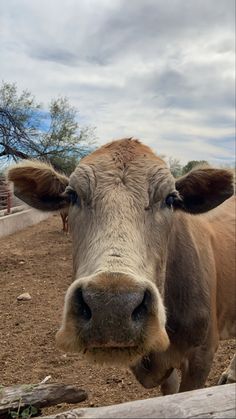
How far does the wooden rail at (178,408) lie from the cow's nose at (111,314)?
Result: 498mm

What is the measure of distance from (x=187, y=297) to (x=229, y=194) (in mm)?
922

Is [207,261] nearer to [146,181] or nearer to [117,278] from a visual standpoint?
[146,181]

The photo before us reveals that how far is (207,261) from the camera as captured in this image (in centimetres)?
404

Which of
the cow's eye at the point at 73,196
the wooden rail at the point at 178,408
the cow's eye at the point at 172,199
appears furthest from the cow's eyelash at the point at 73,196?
the wooden rail at the point at 178,408

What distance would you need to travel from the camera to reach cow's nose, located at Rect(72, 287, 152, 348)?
6.86ft

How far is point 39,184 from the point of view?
11.7ft

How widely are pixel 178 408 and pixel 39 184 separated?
2313 mm

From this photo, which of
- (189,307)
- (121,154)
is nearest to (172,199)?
(121,154)

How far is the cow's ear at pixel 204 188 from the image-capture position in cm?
347

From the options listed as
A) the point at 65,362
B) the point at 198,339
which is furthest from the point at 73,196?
the point at 65,362

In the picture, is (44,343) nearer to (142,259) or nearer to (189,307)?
(189,307)

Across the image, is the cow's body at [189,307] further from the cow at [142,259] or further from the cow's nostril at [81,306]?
the cow's nostril at [81,306]

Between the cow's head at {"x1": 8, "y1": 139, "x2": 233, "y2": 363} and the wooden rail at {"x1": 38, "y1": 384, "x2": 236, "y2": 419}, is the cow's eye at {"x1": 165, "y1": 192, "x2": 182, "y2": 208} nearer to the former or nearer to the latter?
the cow's head at {"x1": 8, "y1": 139, "x2": 233, "y2": 363}

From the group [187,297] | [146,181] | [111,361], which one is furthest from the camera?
[187,297]
